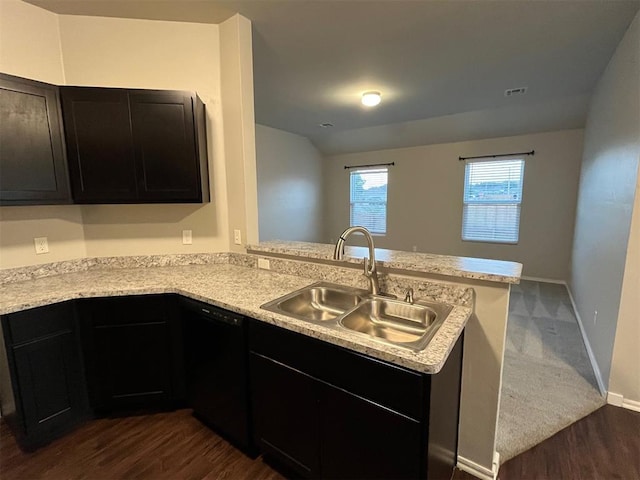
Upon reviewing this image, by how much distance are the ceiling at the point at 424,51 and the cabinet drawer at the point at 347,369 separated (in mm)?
2149

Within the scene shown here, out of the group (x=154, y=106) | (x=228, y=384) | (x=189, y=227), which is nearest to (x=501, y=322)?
(x=228, y=384)

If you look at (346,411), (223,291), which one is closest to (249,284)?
(223,291)

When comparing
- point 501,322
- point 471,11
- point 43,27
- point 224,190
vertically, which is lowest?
point 501,322

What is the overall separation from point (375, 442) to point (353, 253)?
41.8 inches

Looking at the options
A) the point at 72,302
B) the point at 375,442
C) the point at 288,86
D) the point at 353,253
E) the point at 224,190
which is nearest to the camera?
the point at 375,442

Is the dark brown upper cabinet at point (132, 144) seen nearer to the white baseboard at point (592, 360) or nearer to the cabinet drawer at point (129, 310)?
the cabinet drawer at point (129, 310)

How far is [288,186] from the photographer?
6348 mm

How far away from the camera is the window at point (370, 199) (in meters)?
6.75

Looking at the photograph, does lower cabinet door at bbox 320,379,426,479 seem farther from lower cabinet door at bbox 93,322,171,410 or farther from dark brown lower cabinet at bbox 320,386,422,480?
lower cabinet door at bbox 93,322,171,410

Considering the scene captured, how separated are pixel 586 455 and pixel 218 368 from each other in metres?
2.17

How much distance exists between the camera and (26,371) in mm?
1605

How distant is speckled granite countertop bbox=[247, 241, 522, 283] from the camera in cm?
139

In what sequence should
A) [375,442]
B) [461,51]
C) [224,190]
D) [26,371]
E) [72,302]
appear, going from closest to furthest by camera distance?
[375,442], [26,371], [72,302], [224,190], [461,51]

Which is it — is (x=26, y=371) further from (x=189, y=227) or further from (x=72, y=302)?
(x=189, y=227)
